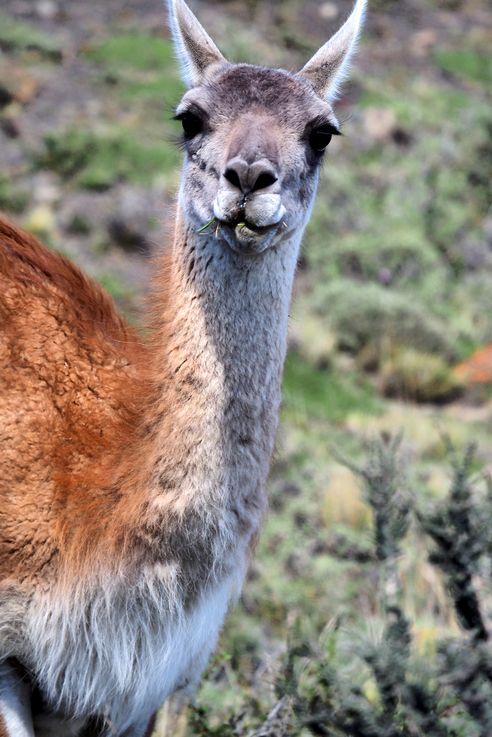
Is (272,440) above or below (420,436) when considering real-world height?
above

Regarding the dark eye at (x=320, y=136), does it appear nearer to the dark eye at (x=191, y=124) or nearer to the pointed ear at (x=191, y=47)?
the dark eye at (x=191, y=124)

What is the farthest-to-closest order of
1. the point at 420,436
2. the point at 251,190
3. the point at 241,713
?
the point at 420,436 < the point at 241,713 < the point at 251,190

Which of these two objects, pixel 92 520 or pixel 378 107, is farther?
pixel 378 107

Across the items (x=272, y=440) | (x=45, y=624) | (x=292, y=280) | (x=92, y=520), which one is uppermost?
(x=292, y=280)

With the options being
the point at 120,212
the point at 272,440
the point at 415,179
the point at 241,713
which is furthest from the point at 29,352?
the point at 415,179

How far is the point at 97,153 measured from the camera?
18734mm

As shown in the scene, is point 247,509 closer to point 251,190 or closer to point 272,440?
point 272,440

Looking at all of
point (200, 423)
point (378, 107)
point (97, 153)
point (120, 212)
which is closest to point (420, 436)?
point (120, 212)

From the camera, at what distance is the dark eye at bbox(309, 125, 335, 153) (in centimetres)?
400

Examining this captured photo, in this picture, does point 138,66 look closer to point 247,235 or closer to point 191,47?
point 191,47

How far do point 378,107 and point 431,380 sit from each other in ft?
34.7

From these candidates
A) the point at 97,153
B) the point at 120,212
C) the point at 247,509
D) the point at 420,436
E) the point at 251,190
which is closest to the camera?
the point at 251,190

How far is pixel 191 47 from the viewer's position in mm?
4301

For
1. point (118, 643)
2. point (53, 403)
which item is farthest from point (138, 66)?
point (118, 643)
